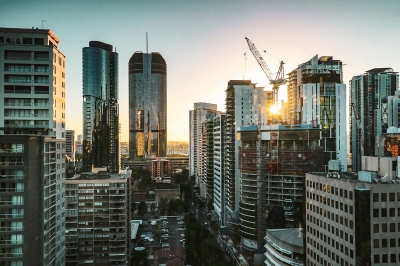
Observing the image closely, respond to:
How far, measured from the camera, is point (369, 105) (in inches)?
854

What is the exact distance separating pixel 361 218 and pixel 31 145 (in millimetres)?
5572

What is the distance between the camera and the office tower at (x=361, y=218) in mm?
5449

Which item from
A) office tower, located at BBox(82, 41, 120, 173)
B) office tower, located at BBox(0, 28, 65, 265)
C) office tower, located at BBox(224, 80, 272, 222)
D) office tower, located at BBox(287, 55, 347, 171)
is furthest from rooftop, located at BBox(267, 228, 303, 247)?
office tower, located at BBox(82, 41, 120, 173)

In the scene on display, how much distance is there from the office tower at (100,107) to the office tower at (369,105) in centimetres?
1734

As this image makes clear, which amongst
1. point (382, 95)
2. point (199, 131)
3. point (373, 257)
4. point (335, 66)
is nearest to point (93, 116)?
point (199, 131)

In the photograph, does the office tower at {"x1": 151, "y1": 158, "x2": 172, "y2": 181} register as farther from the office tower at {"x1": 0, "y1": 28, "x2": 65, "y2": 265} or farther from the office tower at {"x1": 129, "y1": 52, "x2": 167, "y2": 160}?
the office tower at {"x1": 0, "y1": 28, "x2": 65, "y2": 265}

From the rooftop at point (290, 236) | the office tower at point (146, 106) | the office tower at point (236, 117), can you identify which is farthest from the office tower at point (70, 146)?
the rooftop at point (290, 236)

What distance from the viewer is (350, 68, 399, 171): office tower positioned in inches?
785

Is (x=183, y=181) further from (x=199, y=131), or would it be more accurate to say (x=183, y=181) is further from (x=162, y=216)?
(x=162, y=216)

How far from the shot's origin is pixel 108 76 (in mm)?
30141

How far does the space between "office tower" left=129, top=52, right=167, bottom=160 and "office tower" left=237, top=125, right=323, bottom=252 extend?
30.4 meters

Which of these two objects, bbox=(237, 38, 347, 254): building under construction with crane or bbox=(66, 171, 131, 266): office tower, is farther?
bbox=(237, 38, 347, 254): building under construction with crane

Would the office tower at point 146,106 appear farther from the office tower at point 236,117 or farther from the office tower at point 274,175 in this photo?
the office tower at point 274,175

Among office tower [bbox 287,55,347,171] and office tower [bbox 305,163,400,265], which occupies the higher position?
office tower [bbox 287,55,347,171]
